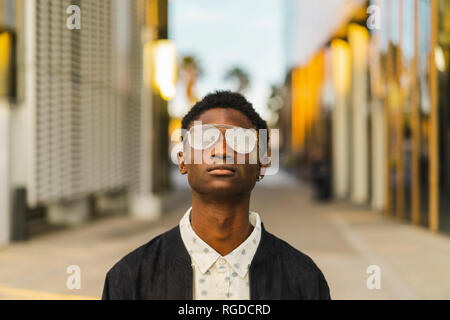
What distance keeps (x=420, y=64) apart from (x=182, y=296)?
11.9 meters

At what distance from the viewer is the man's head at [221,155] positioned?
65.7 inches

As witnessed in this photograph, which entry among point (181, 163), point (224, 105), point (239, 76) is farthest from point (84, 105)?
point (239, 76)

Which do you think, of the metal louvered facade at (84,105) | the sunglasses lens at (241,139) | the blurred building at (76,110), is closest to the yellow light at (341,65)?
the blurred building at (76,110)

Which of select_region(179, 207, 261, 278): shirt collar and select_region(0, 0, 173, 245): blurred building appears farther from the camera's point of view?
select_region(0, 0, 173, 245): blurred building

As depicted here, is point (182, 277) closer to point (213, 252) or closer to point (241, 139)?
point (213, 252)

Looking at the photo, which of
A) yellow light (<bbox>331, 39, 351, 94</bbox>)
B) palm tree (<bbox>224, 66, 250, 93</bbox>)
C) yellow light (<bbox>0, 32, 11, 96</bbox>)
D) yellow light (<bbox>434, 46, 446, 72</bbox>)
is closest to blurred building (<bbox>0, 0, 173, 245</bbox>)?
A: yellow light (<bbox>0, 32, 11, 96</bbox>)

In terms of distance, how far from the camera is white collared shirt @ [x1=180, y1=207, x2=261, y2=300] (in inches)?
67.1

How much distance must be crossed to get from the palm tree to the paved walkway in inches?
2335

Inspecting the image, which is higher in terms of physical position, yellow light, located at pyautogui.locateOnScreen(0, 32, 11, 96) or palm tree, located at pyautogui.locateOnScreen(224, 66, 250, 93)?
palm tree, located at pyautogui.locateOnScreen(224, 66, 250, 93)

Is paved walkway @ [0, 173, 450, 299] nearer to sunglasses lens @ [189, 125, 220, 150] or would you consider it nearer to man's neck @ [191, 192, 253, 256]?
man's neck @ [191, 192, 253, 256]

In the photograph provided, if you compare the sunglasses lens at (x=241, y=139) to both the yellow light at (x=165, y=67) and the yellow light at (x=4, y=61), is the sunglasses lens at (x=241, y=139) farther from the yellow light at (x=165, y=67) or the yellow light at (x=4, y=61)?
the yellow light at (x=165, y=67)

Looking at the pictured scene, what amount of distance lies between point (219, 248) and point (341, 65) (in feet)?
72.8

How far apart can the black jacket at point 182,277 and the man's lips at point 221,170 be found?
295 mm

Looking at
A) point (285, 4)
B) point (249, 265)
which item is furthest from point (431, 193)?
point (285, 4)
